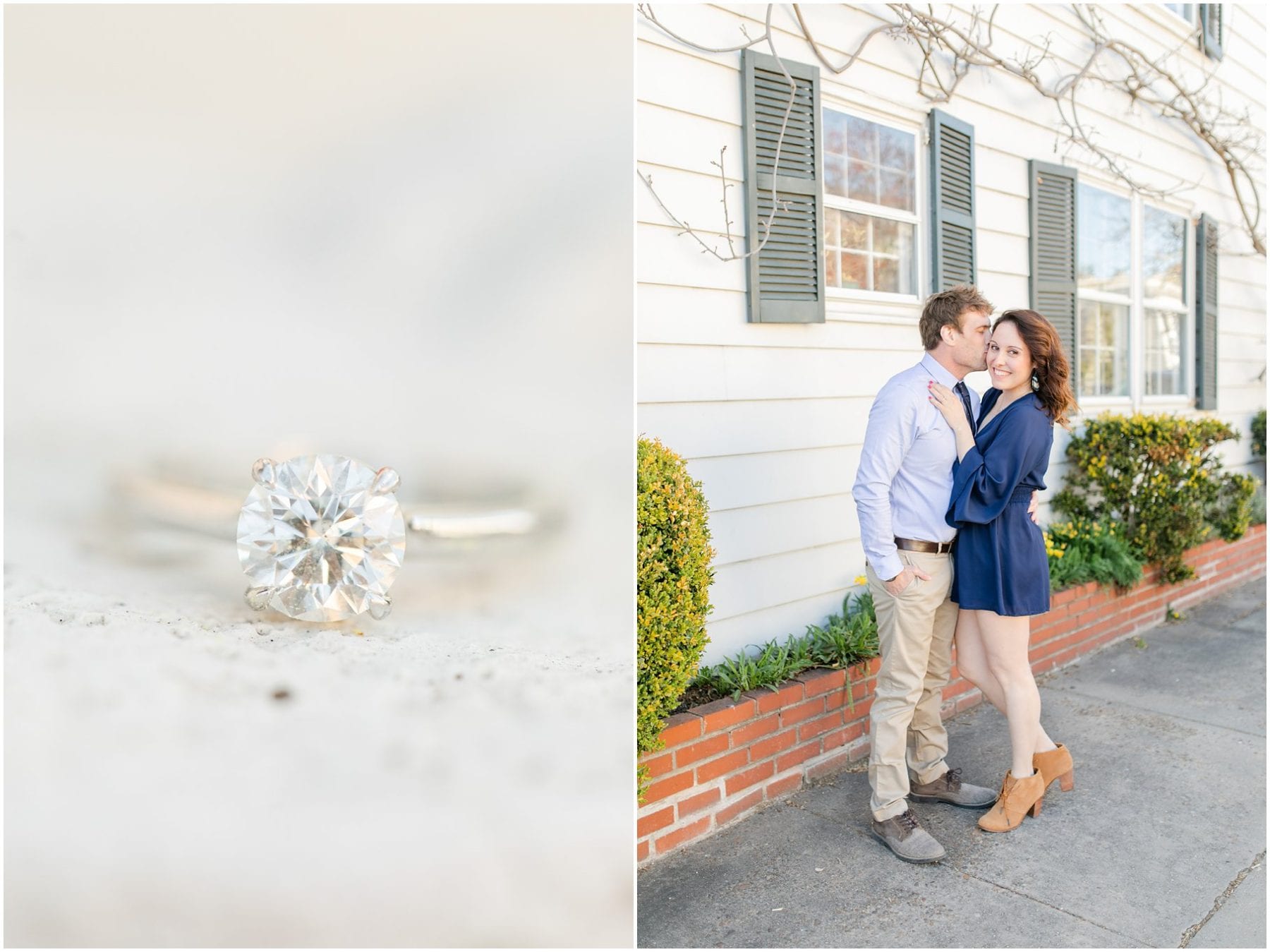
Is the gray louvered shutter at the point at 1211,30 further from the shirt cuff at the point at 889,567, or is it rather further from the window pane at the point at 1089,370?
the shirt cuff at the point at 889,567

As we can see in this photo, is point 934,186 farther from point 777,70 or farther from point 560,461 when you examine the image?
point 560,461

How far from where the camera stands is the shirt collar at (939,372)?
235cm

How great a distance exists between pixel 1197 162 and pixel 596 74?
625 cm

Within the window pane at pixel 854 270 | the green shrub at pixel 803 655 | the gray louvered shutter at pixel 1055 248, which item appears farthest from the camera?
the gray louvered shutter at pixel 1055 248

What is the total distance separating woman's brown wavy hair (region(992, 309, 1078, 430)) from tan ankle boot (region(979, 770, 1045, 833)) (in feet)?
3.16

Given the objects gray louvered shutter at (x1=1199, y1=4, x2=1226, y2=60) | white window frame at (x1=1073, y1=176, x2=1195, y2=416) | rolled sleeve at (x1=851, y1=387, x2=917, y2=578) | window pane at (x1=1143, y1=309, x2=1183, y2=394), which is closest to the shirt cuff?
rolled sleeve at (x1=851, y1=387, x2=917, y2=578)

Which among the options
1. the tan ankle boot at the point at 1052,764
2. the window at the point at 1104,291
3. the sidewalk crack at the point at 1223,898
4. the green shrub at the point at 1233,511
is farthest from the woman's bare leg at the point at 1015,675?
the green shrub at the point at 1233,511

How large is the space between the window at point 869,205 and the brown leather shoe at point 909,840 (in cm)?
179

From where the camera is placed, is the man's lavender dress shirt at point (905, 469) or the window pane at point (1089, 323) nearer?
A: the man's lavender dress shirt at point (905, 469)

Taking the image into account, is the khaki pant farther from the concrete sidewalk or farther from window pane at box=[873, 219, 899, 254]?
window pane at box=[873, 219, 899, 254]

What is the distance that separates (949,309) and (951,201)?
1.57m

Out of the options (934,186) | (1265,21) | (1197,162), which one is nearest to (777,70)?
(934,186)

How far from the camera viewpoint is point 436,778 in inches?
24.3

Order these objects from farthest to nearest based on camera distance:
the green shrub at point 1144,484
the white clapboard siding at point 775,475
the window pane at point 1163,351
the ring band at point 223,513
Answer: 1. the window pane at point 1163,351
2. the green shrub at point 1144,484
3. the white clapboard siding at point 775,475
4. the ring band at point 223,513
